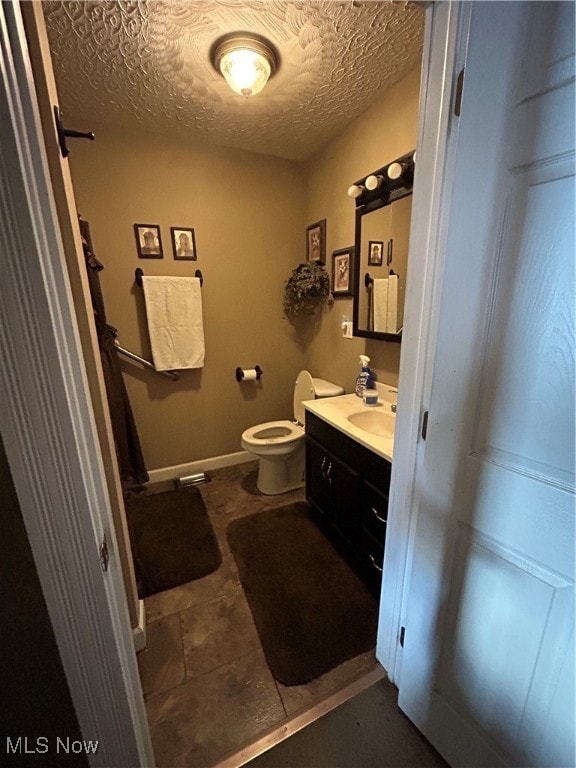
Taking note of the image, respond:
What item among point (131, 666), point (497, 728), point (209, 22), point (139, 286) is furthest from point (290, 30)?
point (497, 728)

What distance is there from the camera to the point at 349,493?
160cm

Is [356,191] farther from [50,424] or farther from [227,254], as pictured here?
[50,424]

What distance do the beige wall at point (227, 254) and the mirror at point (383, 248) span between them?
0.14 metres

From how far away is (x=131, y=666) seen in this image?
0.78 metres

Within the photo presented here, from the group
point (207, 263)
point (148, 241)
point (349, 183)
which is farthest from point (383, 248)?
point (148, 241)

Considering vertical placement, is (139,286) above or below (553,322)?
above

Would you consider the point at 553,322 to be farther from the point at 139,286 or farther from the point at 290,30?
the point at 139,286

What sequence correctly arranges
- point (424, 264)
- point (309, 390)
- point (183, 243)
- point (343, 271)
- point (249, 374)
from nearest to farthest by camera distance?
point (424, 264) → point (343, 271) → point (183, 243) → point (309, 390) → point (249, 374)

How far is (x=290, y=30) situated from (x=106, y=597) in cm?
206

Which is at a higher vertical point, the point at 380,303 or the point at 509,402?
the point at 380,303

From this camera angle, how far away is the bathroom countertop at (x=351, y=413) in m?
1.36

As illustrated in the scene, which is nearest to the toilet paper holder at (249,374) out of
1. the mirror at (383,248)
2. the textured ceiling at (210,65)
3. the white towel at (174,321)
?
the white towel at (174,321)

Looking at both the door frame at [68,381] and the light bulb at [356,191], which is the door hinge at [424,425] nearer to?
the door frame at [68,381]

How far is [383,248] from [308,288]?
689mm
